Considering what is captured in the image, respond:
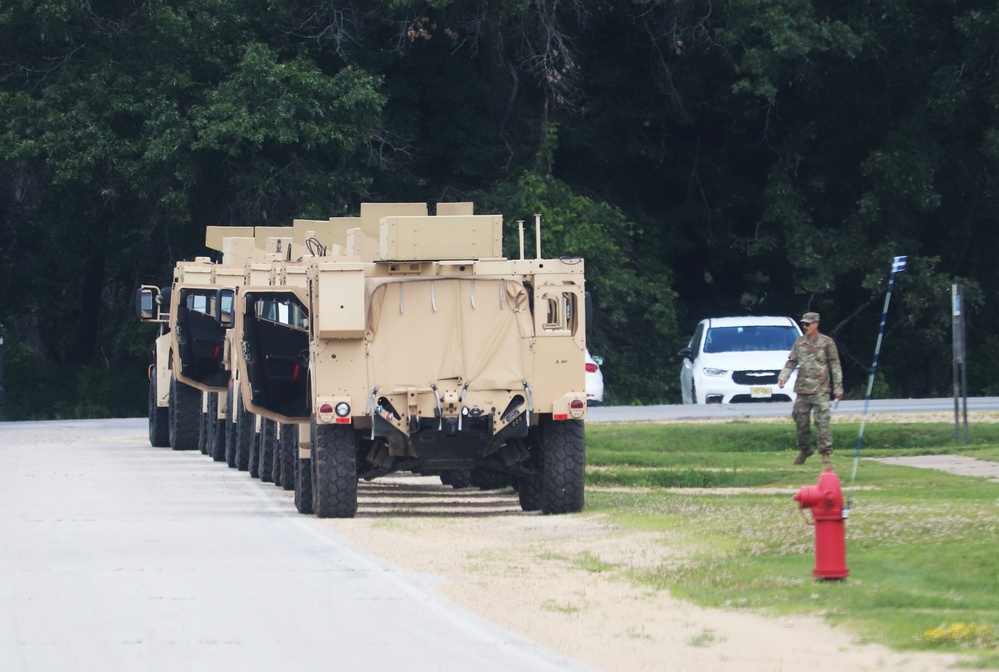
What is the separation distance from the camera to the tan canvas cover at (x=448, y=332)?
17344 mm

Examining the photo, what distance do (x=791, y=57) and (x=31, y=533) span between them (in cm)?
2691

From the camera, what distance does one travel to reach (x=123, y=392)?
46156mm

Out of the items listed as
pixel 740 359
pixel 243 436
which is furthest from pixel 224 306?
pixel 740 359

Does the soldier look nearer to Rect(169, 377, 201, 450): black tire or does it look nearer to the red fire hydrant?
the red fire hydrant

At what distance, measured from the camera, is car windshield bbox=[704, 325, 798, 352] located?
110 ft

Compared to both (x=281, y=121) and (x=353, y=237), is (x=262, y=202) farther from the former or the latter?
(x=353, y=237)

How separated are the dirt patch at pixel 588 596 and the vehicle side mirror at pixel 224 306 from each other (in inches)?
276

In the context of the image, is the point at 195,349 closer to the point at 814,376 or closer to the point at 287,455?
the point at 287,455

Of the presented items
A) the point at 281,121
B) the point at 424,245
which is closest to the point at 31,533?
the point at 424,245

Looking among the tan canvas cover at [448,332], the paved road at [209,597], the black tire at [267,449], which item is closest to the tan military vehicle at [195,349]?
the black tire at [267,449]

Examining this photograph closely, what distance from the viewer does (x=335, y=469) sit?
17422mm

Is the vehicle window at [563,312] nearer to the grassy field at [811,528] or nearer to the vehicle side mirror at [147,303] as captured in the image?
the grassy field at [811,528]

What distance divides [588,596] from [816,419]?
33.0 feet

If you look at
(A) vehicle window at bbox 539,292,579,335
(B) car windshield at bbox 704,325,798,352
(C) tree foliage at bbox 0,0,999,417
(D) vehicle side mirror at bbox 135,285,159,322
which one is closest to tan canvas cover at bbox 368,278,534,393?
(A) vehicle window at bbox 539,292,579,335
